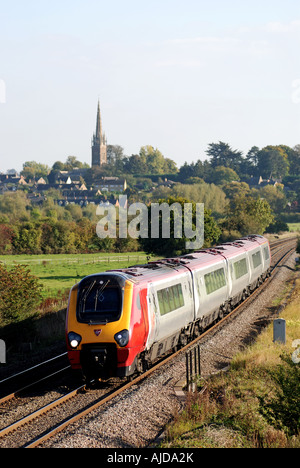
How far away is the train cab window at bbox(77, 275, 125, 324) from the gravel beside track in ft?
6.66

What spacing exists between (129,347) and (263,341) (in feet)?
23.2

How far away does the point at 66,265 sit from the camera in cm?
6091

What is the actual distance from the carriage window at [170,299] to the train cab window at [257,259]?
15.3m

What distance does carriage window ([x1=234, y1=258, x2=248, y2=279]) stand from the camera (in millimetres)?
28147

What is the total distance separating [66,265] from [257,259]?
3031cm

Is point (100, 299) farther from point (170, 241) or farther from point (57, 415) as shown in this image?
point (170, 241)

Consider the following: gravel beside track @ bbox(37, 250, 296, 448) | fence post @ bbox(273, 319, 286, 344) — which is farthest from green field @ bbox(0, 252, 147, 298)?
fence post @ bbox(273, 319, 286, 344)

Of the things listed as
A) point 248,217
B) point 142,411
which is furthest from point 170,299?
point 248,217

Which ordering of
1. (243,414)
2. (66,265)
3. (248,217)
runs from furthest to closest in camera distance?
(248,217) → (66,265) → (243,414)

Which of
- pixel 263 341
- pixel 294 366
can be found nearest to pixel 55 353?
pixel 263 341

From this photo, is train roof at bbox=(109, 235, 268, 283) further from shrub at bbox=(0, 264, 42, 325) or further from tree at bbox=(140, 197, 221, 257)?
tree at bbox=(140, 197, 221, 257)

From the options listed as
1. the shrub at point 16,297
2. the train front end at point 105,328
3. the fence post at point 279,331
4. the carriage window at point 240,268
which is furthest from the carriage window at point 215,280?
the train front end at point 105,328

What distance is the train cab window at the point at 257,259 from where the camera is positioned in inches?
1319
